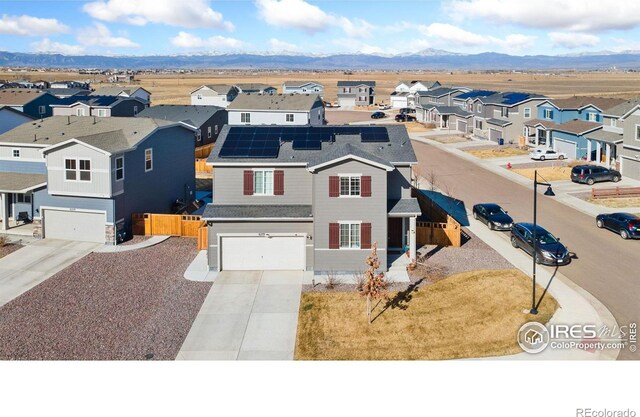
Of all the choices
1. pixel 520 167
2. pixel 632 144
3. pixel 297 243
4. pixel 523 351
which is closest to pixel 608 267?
pixel 523 351

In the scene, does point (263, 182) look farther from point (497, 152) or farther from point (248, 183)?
point (497, 152)

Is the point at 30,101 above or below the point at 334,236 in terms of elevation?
above

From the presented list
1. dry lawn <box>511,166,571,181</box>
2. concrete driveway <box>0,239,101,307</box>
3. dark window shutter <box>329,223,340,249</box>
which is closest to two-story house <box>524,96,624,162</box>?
dry lawn <box>511,166,571,181</box>

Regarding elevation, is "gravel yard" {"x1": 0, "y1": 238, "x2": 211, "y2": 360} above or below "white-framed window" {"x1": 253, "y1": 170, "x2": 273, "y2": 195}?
below

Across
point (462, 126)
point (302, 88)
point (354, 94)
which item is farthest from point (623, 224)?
point (302, 88)

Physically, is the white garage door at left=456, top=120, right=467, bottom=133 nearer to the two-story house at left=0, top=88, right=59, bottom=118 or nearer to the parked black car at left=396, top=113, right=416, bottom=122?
the parked black car at left=396, top=113, right=416, bottom=122

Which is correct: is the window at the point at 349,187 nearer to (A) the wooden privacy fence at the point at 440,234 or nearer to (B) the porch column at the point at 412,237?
(B) the porch column at the point at 412,237
